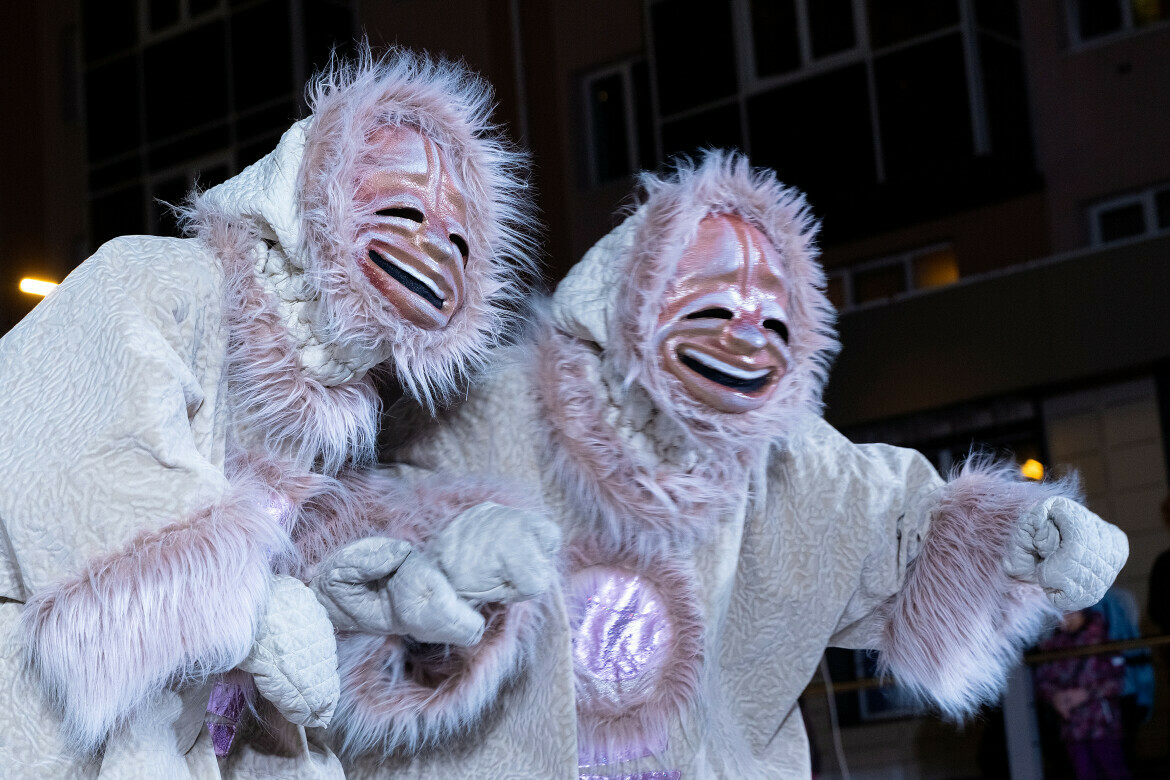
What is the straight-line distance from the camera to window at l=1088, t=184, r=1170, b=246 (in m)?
4.55

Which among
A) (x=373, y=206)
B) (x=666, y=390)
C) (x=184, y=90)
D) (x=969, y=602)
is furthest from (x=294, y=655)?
(x=184, y=90)

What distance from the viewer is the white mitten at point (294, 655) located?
4.12ft

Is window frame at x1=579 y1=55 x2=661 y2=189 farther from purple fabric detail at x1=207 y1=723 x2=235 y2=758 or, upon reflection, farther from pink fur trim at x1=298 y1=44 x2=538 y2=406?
purple fabric detail at x1=207 y1=723 x2=235 y2=758

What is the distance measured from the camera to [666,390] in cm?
168

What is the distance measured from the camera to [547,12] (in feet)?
14.1

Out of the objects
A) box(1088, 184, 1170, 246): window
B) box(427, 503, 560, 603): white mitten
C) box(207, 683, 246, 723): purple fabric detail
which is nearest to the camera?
box(427, 503, 560, 603): white mitten

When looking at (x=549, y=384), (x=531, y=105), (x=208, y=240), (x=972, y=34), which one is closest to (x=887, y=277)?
(x=972, y=34)

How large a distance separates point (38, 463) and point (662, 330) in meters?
0.71

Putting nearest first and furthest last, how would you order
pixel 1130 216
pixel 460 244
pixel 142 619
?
pixel 142 619 < pixel 460 244 < pixel 1130 216

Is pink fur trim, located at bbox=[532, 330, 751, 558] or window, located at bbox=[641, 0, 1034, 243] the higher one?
window, located at bbox=[641, 0, 1034, 243]

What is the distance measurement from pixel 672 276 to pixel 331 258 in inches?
16.3

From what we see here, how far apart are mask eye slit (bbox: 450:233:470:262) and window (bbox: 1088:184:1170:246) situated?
3399mm

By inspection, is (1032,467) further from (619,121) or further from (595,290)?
(595,290)

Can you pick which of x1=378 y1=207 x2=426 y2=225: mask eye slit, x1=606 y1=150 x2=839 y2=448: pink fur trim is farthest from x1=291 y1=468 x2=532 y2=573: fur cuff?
x1=378 y1=207 x2=426 y2=225: mask eye slit
